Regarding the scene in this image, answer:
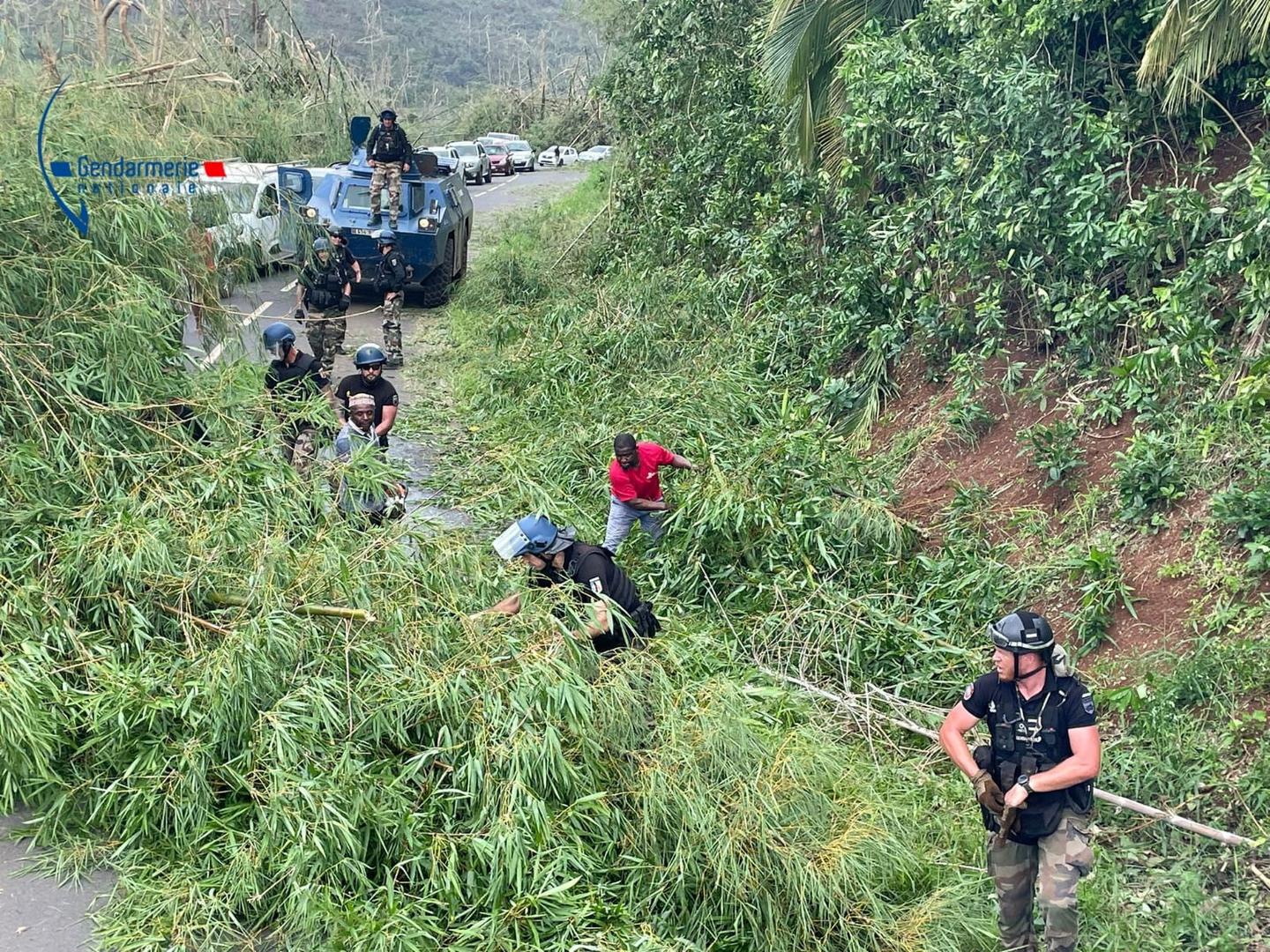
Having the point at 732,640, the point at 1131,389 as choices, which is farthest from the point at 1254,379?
the point at 732,640

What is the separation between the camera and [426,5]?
279 feet

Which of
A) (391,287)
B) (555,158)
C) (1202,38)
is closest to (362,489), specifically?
(1202,38)

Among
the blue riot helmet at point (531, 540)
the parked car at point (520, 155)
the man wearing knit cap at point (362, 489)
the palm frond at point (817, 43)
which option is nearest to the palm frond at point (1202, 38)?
the palm frond at point (817, 43)

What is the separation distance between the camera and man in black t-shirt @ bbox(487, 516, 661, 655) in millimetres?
5441

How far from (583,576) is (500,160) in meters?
35.4

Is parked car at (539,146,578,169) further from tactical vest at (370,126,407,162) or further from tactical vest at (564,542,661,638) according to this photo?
tactical vest at (564,542,661,638)

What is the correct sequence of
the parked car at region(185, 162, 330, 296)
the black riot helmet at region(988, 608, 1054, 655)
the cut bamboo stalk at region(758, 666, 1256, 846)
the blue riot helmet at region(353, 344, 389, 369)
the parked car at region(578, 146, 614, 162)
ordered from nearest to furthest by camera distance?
the black riot helmet at region(988, 608, 1054, 655), the cut bamboo stalk at region(758, 666, 1256, 846), the blue riot helmet at region(353, 344, 389, 369), the parked car at region(185, 162, 330, 296), the parked car at region(578, 146, 614, 162)

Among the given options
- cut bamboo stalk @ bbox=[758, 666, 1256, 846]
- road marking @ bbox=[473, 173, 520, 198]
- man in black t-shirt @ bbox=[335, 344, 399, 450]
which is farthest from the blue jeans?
road marking @ bbox=[473, 173, 520, 198]

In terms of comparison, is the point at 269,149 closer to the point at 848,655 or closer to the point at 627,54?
the point at 627,54

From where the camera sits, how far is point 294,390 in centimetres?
805

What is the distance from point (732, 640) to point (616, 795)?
6.68 feet

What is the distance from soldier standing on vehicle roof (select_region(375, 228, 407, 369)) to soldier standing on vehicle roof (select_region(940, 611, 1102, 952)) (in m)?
9.52

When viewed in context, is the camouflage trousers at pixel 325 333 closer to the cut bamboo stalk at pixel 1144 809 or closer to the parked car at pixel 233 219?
the parked car at pixel 233 219

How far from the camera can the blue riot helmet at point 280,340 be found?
8.48m
